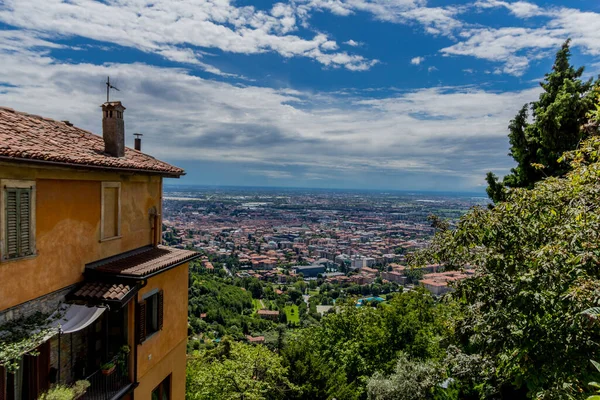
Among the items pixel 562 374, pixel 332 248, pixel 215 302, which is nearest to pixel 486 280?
pixel 562 374

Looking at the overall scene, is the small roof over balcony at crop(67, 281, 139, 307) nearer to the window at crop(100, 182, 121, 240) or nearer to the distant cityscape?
the window at crop(100, 182, 121, 240)

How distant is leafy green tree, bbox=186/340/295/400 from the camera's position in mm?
13633

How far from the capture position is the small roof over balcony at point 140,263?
6.77 metres

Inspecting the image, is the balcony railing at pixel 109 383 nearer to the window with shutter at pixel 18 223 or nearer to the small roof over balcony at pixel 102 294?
the small roof over balcony at pixel 102 294

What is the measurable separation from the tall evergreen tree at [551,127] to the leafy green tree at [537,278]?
5068 millimetres

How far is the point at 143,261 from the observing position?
7.73m

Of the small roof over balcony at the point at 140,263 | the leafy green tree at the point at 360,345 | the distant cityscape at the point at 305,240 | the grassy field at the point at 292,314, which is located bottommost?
the grassy field at the point at 292,314

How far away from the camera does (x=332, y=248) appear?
343 ft

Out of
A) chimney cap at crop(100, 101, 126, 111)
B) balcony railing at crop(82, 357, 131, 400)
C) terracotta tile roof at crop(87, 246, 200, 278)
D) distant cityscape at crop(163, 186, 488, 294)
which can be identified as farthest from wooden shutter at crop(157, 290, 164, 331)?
distant cityscape at crop(163, 186, 488, 294)

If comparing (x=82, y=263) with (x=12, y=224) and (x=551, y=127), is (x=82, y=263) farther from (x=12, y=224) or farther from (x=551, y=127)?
(x=551, y=127)

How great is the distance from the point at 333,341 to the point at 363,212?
168492 millimetres

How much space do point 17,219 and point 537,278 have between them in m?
7.40

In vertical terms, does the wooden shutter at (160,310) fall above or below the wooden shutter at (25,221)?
below

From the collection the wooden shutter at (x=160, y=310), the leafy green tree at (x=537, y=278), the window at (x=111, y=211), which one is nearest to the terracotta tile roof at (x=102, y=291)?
the window at (x=111, y=211)
